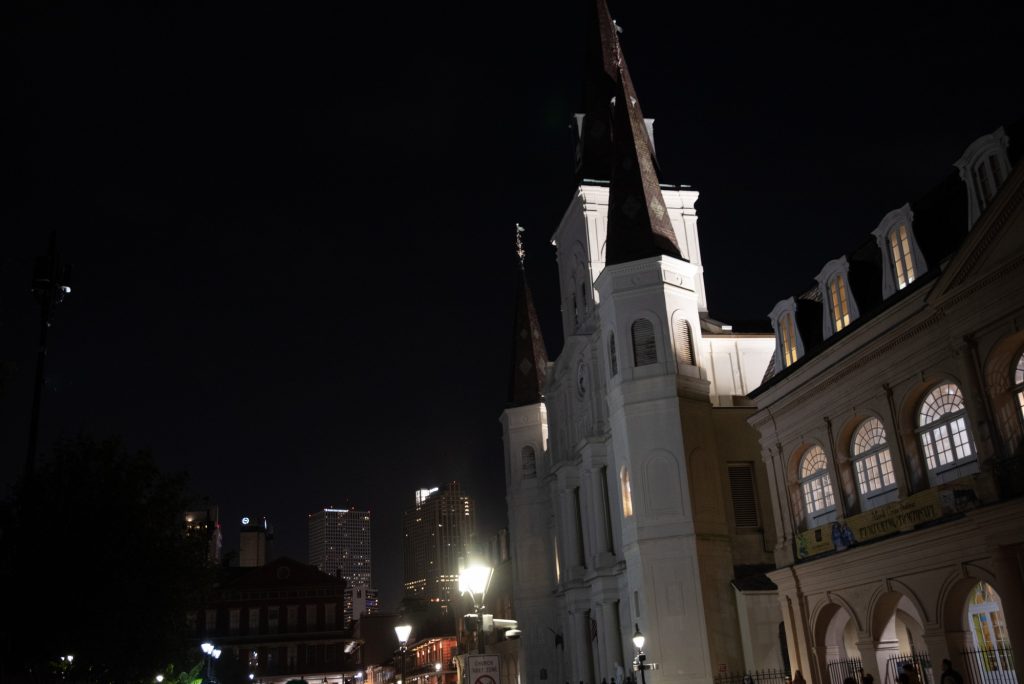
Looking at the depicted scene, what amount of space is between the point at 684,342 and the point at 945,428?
13.7 meters

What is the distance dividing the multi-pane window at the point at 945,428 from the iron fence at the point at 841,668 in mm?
6408

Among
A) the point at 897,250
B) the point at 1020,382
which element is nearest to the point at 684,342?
the point at 897,250

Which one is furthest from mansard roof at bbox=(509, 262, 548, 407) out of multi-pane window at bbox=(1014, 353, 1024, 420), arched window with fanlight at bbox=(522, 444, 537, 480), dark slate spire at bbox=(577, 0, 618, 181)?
multi-pane window at bbox=(1014, 353, 1024, 420)

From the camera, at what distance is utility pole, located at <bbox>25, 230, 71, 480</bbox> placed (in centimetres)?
2088

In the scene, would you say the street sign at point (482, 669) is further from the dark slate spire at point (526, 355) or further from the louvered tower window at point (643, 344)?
the dark slate spire at point (526, 355)

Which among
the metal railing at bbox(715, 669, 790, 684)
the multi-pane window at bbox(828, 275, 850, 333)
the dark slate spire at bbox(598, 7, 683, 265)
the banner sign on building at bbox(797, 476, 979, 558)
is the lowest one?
the metal railing at bbox(715, 669, 790, 684)

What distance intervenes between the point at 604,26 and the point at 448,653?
6279cm

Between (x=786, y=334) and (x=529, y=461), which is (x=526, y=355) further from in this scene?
(x=786, y=334)

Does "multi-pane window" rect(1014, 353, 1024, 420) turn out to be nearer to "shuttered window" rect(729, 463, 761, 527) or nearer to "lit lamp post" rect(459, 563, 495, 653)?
"lit lamp post" rect(459, 563, 495, 653)

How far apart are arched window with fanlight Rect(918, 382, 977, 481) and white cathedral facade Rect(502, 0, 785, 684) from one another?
10292 mm

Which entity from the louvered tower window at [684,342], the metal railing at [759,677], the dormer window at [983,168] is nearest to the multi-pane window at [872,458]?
the dormer window at [983,168]

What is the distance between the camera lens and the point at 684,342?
3600 cm

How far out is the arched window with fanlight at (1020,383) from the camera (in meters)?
20.5

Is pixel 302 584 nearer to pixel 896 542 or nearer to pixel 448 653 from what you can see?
pixel 448 653
